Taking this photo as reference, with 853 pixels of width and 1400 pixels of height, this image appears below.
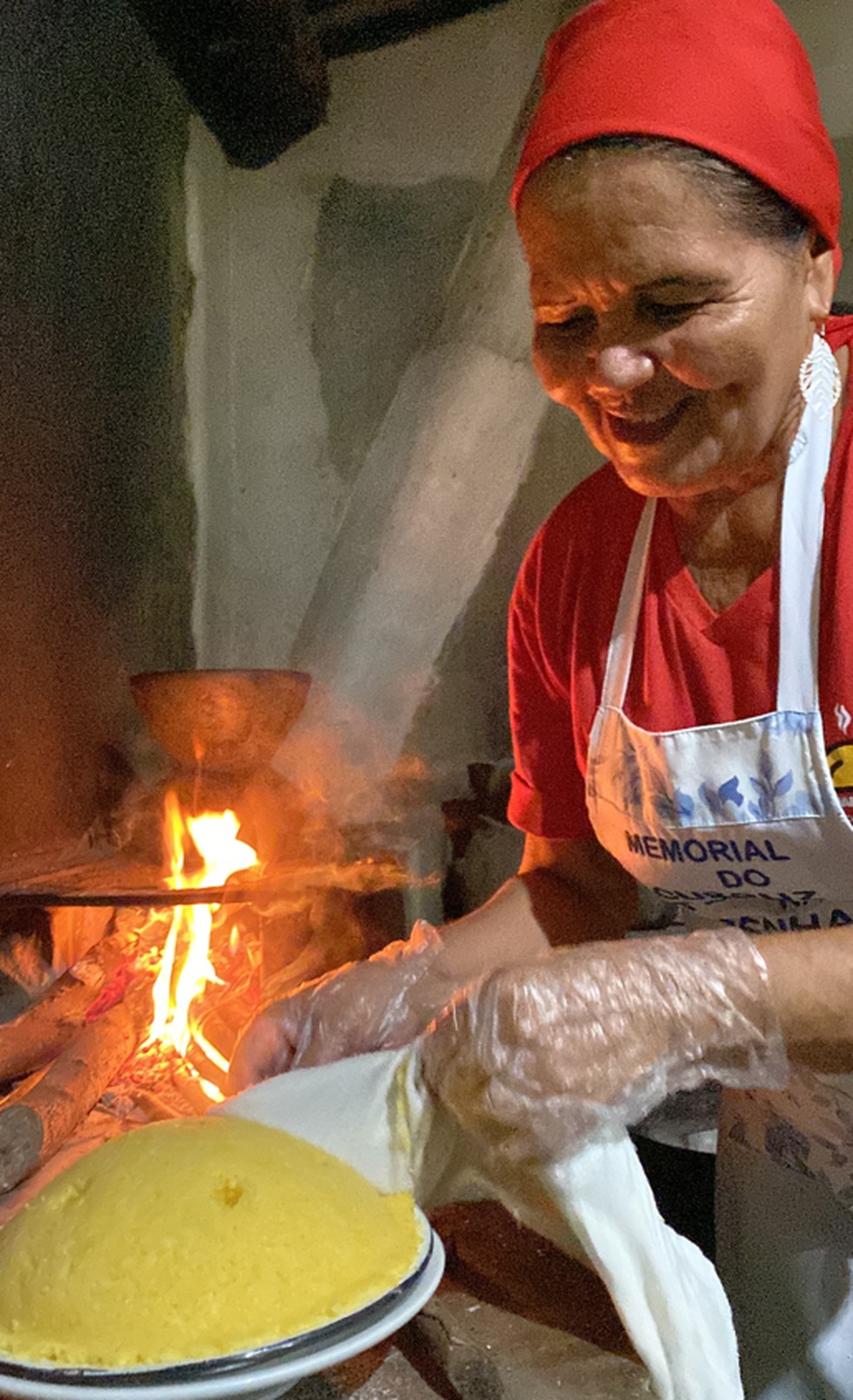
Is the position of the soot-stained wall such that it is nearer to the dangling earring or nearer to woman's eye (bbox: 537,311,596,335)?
A: woman's eye (bbox: 537,311,596,335)

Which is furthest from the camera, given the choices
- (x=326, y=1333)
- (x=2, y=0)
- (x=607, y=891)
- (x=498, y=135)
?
(x=498, y=135)

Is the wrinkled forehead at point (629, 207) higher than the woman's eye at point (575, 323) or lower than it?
higher

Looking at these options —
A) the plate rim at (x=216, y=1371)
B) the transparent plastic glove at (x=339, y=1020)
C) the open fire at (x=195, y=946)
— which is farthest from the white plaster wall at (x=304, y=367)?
the plate rim at (x=216, y=1371)

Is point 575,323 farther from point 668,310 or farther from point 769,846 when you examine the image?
point 769,846

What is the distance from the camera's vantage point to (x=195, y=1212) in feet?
2.90

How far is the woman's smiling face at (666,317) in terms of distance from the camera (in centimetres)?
108

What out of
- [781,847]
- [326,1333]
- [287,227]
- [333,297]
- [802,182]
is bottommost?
[326,1333]

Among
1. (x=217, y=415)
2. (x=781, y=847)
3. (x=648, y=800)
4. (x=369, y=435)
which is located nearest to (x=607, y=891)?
(x=648, y=800)

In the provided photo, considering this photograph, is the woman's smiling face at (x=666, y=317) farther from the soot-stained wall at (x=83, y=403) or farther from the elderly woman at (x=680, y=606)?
the soot-stained wall at (x=83, y=403)

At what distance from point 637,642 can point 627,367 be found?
399 mm

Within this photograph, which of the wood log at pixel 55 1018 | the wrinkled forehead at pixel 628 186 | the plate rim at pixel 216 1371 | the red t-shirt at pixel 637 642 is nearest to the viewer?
the plate rim at pixel 216 1371

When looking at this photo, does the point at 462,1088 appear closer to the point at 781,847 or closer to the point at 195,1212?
the point at 195,1212

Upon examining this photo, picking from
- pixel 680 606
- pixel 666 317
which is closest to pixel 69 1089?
pixel 680 606

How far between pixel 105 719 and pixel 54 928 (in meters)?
0.59
